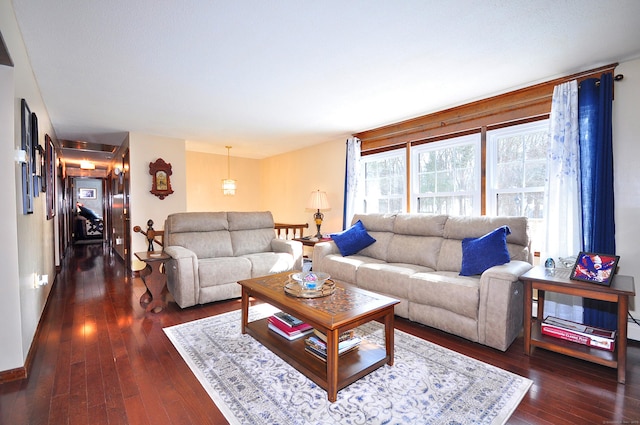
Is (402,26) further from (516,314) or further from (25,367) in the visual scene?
(25,367)

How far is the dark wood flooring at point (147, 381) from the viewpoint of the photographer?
1.63 m

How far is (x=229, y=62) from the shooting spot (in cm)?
253

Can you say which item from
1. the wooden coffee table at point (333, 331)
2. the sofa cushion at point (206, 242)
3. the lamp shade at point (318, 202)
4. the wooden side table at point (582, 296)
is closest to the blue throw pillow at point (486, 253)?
the wooden side table at point (582, 296)

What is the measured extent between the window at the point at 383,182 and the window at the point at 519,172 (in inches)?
47.2

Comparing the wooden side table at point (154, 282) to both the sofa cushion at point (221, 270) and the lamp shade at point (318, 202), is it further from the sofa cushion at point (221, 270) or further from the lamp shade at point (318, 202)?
the lamp shade at point (318, 202)

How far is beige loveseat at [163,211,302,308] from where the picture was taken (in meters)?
3.30

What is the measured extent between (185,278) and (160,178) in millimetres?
2646

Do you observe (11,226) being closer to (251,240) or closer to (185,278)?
(185,278)

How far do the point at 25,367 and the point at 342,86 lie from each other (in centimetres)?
333

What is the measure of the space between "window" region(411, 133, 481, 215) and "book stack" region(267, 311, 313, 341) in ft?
8.40

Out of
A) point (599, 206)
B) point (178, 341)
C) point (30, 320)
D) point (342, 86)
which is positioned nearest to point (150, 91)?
point (342, 86)

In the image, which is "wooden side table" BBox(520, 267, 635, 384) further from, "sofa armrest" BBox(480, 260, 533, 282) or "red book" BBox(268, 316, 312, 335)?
"red book" BBox(268, 316, 312, 335)

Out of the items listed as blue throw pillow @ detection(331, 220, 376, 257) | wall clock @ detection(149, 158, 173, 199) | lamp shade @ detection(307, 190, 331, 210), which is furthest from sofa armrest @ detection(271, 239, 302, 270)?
wall clock @ detection(149, 158, 173, 199)

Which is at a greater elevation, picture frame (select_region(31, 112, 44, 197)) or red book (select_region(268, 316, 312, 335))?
picture frame (select_region(31, 112, 44, 197))
